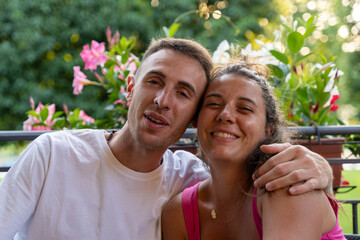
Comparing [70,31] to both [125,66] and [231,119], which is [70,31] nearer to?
[125,66]

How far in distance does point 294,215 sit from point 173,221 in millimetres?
526

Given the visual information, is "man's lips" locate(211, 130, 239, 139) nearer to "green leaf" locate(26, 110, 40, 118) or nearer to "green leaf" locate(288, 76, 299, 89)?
"green leaf" locate(288, 76, 299, 89)

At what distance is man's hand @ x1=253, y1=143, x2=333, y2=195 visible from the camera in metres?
1.26

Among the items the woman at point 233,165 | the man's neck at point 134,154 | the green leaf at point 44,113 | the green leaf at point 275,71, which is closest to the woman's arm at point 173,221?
the woman at point 233,165

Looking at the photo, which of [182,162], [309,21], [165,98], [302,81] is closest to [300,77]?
[302,81]

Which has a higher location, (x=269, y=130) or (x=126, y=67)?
(x=126, y=67)

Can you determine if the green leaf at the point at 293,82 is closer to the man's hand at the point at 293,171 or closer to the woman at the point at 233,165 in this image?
the woman at the point at 233,165

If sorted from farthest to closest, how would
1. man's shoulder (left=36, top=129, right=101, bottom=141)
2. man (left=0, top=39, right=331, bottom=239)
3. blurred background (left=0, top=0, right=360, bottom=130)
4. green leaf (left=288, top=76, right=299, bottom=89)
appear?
1. blurred background (left=0, top=0, right=360, bottom=130)
2. green leaf (left=288, top=76, right=299, bottom=89)
3. man's shoulder (left=36, top=129, right=101, bottom=141)
4. man (left=0, top=39, right=331, bottom=239)

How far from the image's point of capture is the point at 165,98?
154cm

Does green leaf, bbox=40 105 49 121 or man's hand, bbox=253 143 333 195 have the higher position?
green leaf, bbox=40 105 49 121

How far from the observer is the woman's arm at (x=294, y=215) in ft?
4.05

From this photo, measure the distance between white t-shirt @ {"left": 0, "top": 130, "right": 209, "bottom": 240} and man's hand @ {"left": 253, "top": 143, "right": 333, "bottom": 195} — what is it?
47cm

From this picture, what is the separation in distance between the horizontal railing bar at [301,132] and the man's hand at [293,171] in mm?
484

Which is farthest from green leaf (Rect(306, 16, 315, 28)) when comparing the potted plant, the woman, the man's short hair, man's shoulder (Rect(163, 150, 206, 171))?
man's shoulder (Rect(163, 150, 206, 171))
